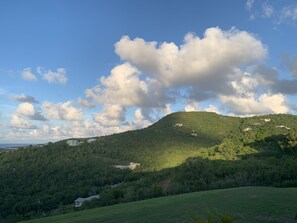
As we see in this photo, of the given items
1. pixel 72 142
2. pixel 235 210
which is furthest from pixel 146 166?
pixel 235 210

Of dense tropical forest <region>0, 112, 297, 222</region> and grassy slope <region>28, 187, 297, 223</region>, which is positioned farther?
dense tropical forest <region>0, 112, 297, 222</region>

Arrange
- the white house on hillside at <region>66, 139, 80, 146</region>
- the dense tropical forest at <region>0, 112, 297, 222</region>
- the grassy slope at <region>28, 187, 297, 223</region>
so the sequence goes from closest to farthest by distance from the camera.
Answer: the grassy slope at <region>28, 187, 297, 223</region> < the dense tropical forest at <region>0, 112, 297, 222</region> < the white house on hillside at <region>66, 139, 80, 146</region>

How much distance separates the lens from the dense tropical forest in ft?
193

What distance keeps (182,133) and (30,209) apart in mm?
111603

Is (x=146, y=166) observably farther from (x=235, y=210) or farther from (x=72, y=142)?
(x=235, y=210)

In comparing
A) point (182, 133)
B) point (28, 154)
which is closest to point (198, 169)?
point (28, 154)

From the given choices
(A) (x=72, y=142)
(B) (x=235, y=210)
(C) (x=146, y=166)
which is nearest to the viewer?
(B) (x=235, y=210)

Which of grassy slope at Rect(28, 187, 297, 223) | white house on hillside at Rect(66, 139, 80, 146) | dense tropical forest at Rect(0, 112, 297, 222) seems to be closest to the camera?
grassy slope at Rect(28, 187, 297, 223)

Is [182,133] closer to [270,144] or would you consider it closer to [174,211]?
[270,144]

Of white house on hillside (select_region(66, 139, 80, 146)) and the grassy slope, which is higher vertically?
white house on hillside (select_region(66, 139, 80, 146))

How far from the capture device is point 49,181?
104688 mm

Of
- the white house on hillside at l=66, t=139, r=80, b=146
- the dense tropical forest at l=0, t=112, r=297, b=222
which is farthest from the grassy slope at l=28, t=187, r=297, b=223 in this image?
the white house on hillside at l=66, t=139, r=80, b=146

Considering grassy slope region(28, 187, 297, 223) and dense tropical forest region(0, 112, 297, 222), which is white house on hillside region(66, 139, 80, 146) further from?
grassy slope region(28, 187, 297, 223)

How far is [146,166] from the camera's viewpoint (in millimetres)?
127375
